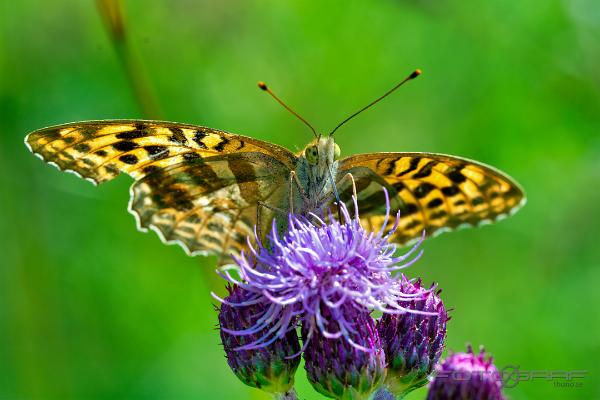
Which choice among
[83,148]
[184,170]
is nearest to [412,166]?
[184,170]

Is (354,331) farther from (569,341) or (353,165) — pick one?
(569,341)

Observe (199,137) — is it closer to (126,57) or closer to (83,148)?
(83,148)

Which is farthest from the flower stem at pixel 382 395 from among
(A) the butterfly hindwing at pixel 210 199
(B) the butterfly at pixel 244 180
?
(A) the butterfly hindwing at pixel 210 199

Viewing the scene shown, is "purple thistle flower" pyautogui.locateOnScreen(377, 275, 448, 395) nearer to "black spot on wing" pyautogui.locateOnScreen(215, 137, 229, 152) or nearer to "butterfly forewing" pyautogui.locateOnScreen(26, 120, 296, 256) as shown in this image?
"butterfly forewing" pyautogui.locateOnScreen(26, 120, 296, 256)

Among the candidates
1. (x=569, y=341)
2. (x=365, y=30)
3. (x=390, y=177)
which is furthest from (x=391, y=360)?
(x=365, y=30)

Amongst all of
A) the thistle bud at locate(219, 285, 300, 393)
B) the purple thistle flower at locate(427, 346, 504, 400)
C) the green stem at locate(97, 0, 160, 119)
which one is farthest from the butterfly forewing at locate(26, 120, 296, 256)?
the purple thistle flower at locate(427, 346, 504, 400)

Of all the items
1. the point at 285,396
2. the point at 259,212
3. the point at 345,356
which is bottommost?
the point at 285,396
